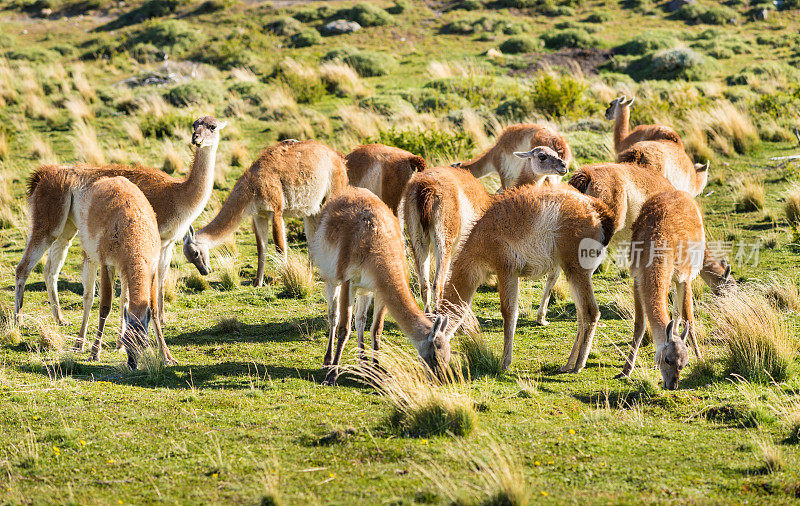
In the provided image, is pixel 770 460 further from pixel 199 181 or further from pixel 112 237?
pixel 199 181

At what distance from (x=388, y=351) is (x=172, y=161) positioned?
10.6m

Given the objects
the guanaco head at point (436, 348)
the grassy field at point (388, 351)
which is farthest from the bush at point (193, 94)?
the guanaco head at point (436, 348)

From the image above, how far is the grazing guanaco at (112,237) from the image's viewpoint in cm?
684

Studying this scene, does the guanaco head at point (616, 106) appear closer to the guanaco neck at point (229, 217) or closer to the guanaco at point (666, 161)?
the guanaco at point (666, 161)

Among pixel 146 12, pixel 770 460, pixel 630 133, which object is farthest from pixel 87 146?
pixel 146 12

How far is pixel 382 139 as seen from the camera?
1555cm

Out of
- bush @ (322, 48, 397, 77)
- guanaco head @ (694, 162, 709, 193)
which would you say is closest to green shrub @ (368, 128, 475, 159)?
guanaco head @ (694, 162, 709, 193)

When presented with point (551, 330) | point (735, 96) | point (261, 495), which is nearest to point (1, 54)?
point (735, 96)

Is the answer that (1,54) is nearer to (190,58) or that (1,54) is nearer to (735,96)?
(190,58)

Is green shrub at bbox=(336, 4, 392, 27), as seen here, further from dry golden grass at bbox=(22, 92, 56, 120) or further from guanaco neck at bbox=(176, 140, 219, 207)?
guanaco neck at bbox=(176, 140, 219, 207)

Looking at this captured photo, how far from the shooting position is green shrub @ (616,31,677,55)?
27.5m

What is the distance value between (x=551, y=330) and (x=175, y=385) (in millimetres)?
4148

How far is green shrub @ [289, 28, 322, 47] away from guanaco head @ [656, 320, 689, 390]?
2662 centimetres

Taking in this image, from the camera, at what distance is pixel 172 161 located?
15703 millimetres
